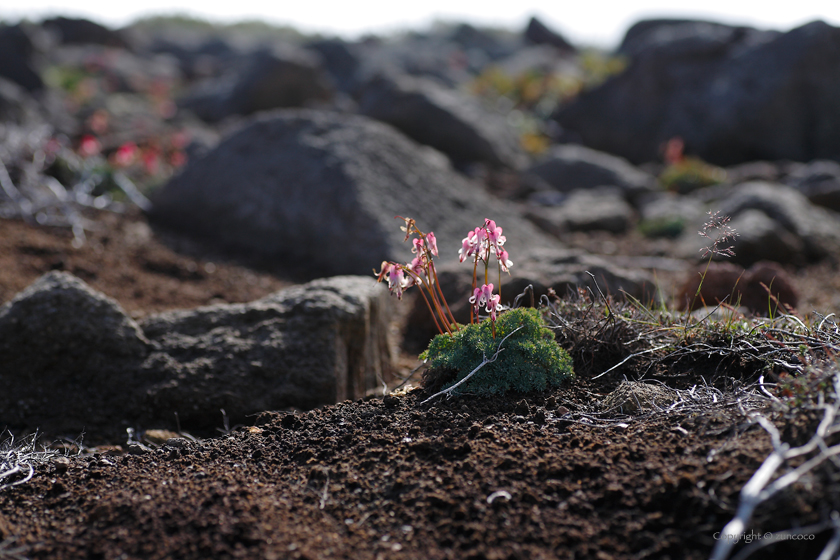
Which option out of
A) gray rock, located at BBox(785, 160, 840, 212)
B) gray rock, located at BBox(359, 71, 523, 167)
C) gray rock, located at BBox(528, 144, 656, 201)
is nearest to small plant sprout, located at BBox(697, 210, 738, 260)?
gray rock, located at BBox(785, 160, 840, 212)

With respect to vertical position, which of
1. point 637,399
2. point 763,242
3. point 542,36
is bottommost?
point 637,399

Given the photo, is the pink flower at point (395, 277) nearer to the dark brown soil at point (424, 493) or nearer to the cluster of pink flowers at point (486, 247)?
the cluster of pink flowers at point (486, 247)

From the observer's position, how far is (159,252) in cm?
583

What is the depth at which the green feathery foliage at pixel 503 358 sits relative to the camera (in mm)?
2570

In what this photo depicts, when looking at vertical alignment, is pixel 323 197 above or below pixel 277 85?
below

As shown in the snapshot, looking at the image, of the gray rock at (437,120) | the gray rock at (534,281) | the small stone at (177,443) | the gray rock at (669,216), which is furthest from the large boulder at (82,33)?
the small stone at (177,443)

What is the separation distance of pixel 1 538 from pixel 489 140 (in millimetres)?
9533

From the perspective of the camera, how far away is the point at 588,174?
33.3 feet

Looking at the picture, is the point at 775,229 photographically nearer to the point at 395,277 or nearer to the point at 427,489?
the point at 395,277

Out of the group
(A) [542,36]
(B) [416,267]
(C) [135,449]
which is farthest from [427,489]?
(A) [542,36]

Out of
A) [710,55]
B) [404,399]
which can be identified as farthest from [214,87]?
[404,399]

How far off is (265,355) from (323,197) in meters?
3.19

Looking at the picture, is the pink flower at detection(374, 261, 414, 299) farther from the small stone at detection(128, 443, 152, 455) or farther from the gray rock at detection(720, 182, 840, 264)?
the gray rock at detection(720, 182, 840, 264)

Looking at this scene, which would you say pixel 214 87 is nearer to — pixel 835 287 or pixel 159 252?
pixel 159 252
